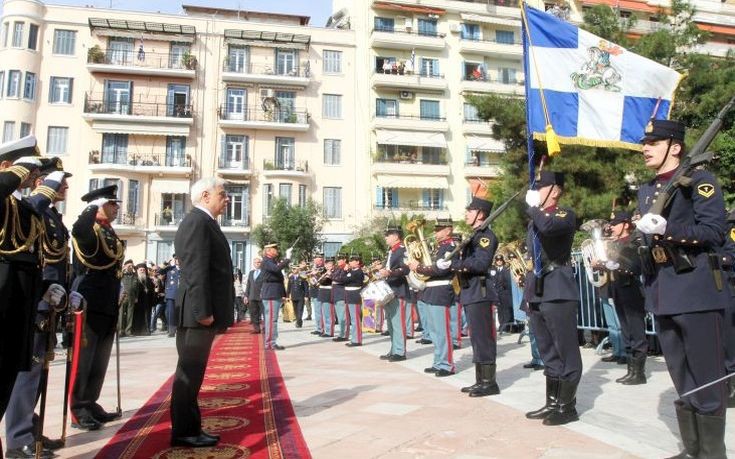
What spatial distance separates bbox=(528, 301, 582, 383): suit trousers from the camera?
4.76m

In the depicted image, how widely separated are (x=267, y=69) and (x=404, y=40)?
29.7ft

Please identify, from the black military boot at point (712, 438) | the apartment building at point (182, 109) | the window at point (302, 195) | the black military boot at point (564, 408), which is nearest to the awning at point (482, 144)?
the apartment building at point (182, 109)

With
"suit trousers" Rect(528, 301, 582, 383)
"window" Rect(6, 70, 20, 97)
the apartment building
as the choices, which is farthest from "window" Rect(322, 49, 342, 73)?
"suit trousers" Rect(528, 301, 582, 383)

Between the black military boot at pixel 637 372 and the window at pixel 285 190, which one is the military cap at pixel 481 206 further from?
the window at pixel 285 190

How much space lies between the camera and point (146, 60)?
33500 mm

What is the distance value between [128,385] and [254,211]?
27.9 meters

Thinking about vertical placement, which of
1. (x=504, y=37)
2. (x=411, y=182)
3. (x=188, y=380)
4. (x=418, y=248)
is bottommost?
(x=188, y=380)

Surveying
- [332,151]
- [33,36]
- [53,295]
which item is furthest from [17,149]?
[33,36]

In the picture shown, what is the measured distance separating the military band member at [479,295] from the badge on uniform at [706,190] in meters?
2.74

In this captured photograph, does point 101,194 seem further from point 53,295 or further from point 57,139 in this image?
point 57,139

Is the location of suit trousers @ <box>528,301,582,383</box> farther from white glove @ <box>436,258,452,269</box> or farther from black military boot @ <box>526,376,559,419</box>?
white glove @ <box>436,258,452,269</box>

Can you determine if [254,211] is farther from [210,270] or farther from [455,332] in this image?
[210,270]

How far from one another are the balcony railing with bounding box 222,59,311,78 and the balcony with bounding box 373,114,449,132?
17.7 feet

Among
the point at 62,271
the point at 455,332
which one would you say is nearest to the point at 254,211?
the point at 455,332
